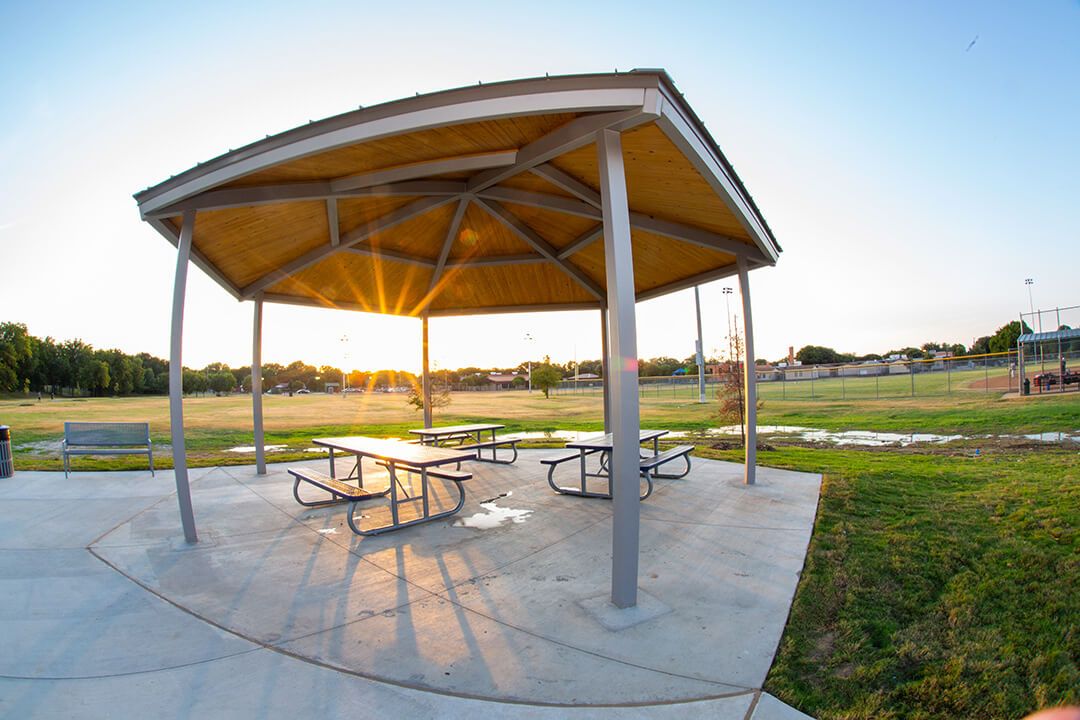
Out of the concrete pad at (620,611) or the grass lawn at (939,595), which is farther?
the concrete pad at (620,611)

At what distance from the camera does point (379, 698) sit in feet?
8.71

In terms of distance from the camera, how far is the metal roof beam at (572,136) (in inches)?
145

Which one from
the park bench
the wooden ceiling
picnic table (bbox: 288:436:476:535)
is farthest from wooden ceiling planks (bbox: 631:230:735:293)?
the park bench

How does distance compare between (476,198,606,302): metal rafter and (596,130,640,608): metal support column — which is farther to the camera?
(476,198,606,302): metal rafter

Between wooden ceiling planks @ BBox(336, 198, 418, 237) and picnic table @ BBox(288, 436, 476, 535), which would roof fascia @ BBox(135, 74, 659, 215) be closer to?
wooden ceiling planks @ BBox(336, 198, 418, 237)

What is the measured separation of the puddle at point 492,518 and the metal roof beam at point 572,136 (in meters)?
3.84

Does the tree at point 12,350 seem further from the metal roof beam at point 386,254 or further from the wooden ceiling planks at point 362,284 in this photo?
the metal roof beam at point 386,254

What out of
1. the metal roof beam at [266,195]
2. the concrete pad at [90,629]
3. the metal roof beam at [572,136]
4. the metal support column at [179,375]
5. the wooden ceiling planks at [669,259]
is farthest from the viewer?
the wooden ceiling planks at [669,259]

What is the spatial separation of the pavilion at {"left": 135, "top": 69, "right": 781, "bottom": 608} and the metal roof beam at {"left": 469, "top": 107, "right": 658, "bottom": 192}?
16 mm

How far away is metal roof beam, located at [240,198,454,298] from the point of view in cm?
697

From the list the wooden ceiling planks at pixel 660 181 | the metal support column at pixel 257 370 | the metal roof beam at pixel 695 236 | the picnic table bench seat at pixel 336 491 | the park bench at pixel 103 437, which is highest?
the wooden ceiling planks at pixel 660 181

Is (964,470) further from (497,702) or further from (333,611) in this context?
(333,611)

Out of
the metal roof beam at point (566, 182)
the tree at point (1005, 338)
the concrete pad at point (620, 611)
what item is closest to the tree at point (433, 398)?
the metal roof beam at point (566, 182)

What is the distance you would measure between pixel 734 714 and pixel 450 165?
4.90m
